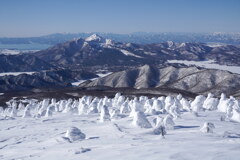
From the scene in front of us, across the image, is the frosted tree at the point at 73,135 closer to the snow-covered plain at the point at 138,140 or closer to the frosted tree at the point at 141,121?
the snow-covered plain at the point at 138,140

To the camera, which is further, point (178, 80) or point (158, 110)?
point (178, 80)

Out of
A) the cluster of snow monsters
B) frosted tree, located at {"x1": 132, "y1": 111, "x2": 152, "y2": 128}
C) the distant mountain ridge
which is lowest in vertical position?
the distant mountain ridge

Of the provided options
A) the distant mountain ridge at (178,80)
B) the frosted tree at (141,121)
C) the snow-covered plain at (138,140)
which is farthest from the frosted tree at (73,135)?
the distant mountain ridge at (178,80)

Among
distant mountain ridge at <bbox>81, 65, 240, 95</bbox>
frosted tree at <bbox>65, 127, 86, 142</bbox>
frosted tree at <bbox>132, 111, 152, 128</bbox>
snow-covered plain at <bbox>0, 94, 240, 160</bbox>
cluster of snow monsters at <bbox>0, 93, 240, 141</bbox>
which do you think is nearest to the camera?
snow-covered plain at <bbox>0, 94, 240, 160</bbox>

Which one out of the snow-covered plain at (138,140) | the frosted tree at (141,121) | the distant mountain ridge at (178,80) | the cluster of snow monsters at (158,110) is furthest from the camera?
the distant mountain ridge at (178,80)

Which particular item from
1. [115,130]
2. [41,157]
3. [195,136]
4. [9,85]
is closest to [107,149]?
[41,157]

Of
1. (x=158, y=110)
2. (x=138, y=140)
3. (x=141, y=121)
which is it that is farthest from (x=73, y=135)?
(x=158, y=110)

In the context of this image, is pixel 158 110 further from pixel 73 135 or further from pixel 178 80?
pixel 178 80

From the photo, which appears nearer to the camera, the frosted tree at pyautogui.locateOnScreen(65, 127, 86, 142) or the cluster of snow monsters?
the frosted tree at pyautogui.locateOnScreen(65, 127, 86, 142)

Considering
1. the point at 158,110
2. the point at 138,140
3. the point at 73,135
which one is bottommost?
the point at 158,110

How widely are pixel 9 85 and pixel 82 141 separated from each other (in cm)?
16081

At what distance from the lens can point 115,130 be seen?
31.8 metres

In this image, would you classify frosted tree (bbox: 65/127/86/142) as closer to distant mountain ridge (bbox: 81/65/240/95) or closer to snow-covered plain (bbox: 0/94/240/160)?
snow-covered plain (bbox: 0/94/240/160)

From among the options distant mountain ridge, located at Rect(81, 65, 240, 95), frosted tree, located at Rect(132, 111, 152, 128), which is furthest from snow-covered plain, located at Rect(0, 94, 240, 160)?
distant mountain ridge, located at Rect(81, 65, 240, 95)
